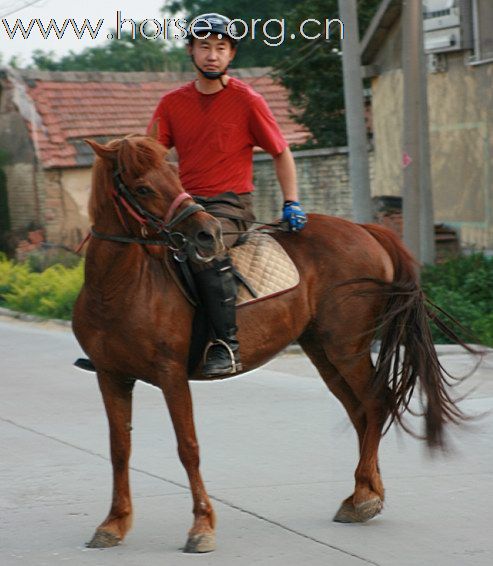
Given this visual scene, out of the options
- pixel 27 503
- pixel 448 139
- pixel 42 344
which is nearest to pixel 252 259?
pixel 27 503

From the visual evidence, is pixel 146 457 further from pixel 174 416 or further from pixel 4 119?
pixel 4 119

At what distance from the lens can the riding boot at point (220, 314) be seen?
5.73 metres

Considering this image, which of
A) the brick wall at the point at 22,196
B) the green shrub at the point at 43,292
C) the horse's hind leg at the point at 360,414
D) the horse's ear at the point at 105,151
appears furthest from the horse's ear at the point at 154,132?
the brick wall at the point at 22,196

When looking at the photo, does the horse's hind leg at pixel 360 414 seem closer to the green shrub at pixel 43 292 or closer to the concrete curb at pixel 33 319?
the concrete curb at pixel 33 319

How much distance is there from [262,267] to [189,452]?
103cm

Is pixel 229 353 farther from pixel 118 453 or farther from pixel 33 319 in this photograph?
pixel 33 319

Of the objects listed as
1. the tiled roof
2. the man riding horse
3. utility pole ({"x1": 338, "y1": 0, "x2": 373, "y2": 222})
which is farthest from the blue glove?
the tiled roof

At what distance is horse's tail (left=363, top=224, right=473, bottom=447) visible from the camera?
620 cm

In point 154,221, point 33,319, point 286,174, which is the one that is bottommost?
point 33,319

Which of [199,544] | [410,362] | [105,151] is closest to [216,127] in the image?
[105,151]

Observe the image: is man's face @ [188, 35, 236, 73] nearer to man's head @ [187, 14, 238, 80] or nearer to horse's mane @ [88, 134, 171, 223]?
man's head @ [187, 14, 238, 80]

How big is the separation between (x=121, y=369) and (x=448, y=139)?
15747 mm

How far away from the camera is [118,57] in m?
58.3

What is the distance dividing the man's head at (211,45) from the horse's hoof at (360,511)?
225cm
